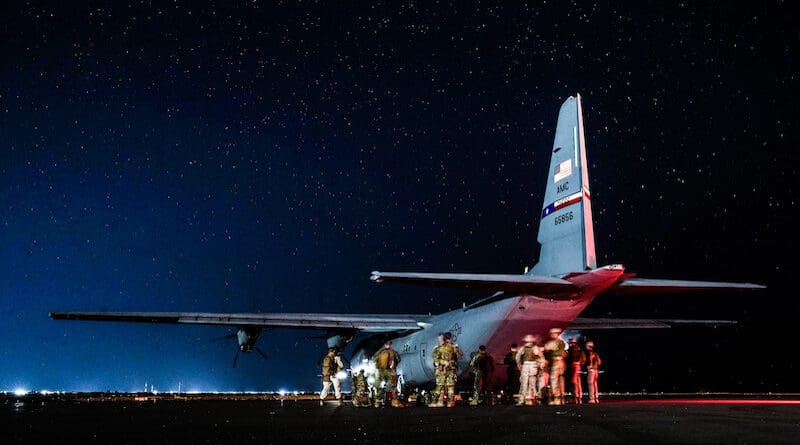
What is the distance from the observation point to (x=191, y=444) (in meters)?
7.16

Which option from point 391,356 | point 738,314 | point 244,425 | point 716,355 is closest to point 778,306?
point 738,314

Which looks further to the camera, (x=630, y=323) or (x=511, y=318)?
(x=630, y=323)

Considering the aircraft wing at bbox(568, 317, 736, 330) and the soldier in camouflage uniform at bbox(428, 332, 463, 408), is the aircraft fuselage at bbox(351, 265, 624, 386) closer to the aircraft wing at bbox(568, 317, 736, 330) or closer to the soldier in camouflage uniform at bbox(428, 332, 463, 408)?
the soldier in camouflage uniform at bbox(428, 332, 463, 408)

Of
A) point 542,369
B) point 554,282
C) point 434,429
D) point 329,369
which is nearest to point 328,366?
point 329,369

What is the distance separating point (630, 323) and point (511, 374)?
8.62m

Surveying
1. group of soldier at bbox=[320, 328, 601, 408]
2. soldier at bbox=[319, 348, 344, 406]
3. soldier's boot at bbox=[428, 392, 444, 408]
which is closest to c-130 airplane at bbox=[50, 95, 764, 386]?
group of soldier at bbox=[320, 328, 601, 408]

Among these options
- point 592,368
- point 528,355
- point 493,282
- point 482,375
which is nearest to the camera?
point 493,282

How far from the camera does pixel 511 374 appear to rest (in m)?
19.0

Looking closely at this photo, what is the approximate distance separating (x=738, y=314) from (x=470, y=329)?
29.4 metres

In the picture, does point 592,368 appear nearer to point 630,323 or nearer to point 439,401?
point 439,401

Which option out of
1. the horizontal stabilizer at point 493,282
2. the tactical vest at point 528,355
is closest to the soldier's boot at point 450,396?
the tactical vest at point 528,355

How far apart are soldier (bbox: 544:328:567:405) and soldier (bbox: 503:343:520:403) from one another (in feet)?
5.24

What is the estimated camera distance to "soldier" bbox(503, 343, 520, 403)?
1823 cm

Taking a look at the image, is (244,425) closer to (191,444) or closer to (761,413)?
(191,444)
